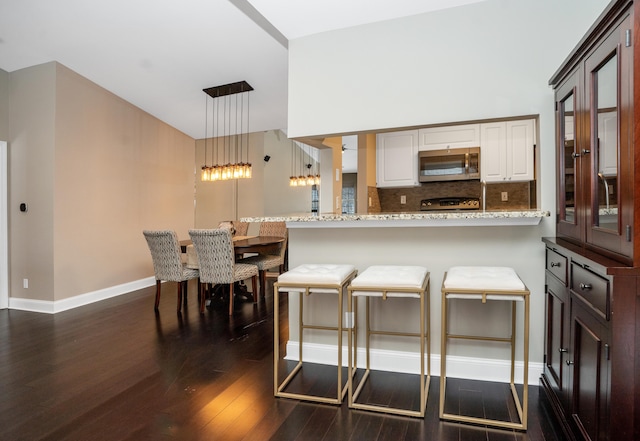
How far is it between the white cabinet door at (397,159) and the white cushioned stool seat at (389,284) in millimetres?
2836

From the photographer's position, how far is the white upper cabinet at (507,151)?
4410 mm

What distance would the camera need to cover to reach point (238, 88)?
4957 mm

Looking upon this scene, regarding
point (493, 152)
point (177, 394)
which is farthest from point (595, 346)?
point (493, 152)

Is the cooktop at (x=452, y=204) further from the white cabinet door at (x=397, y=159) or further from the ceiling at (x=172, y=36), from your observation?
the ceiling at (x=172, y=36)

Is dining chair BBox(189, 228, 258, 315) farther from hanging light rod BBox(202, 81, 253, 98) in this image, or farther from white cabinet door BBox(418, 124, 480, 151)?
white cabinet door BBox(418, 124, 480, 151)

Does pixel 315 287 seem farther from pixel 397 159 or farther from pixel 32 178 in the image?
pixel 32 178

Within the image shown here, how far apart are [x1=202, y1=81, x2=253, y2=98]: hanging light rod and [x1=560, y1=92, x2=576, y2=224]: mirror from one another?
149 inches

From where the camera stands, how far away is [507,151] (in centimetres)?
448

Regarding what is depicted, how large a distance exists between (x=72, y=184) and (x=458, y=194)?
15.6 ft

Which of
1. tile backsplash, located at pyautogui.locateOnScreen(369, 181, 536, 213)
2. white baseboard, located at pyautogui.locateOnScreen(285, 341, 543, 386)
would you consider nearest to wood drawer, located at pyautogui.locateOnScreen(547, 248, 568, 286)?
white baseboard, located at pyautogui.locateOnScreen(285, 341, 543, 386)

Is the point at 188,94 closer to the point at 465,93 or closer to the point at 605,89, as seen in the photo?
the point at 465,93

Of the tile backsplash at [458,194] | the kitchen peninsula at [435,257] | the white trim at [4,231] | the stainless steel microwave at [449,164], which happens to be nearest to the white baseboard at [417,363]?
the kitchen peninsula at [435,257]

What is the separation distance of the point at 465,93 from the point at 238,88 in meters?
3.32

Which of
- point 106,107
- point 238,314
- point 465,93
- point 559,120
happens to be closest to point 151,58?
point 106,107
